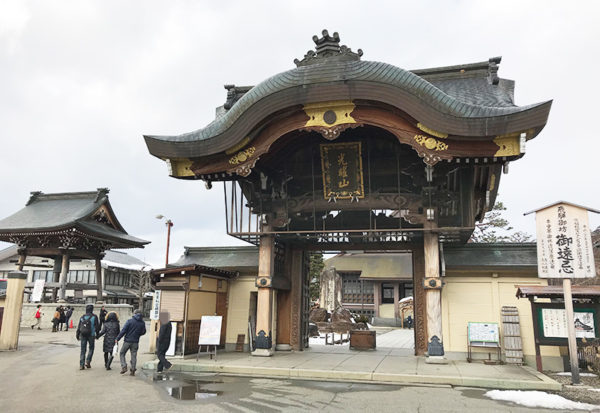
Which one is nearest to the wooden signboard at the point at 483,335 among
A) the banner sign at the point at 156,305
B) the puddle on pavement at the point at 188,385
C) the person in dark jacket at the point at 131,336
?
the puddle on pavement at the point at 188,385

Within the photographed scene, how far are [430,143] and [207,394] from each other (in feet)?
26.4

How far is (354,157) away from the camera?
1308cm

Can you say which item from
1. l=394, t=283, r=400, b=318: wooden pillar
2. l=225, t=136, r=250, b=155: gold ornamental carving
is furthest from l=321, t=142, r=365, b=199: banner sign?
l=394, t=283, r=400, b=318: wooden pillar

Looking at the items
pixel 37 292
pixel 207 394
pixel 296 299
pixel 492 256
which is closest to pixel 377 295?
pixel 296 299

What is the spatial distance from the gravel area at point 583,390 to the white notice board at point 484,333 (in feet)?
6.56

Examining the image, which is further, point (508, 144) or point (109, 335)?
point (109, 335)

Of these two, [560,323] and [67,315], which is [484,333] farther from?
[67,315]

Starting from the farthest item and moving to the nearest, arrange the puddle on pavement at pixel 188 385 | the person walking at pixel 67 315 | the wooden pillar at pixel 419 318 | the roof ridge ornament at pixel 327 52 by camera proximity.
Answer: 1. the person walking at pixel 67 315
2. the wooden pillar at pixel 419 318
3. the roof ridge ornament at pixel 327 52
4. the puddle on pavement at pixel 188 385

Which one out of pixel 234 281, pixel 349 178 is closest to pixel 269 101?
pixel 349 178

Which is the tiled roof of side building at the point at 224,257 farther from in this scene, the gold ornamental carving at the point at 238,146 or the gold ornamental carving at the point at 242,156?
the gold ornamental carving at the point at 238,146

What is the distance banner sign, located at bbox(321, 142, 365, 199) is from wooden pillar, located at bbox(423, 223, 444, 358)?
2.39 meters

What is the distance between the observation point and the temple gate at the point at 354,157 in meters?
11.4

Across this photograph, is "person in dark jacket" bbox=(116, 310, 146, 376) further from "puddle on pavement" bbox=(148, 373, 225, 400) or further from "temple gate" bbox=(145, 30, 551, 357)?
"temple gate" bbox=(145, 30, 551, 357)

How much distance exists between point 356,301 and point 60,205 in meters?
26.4
